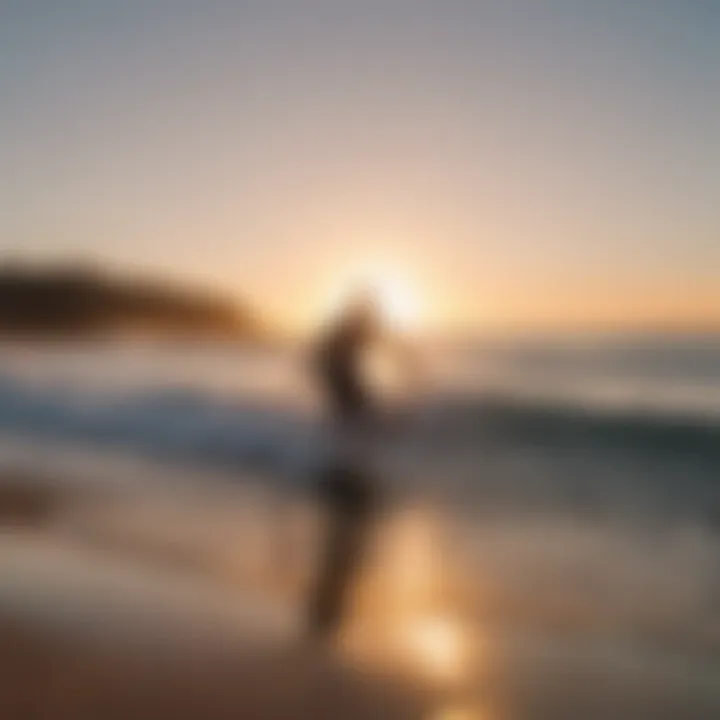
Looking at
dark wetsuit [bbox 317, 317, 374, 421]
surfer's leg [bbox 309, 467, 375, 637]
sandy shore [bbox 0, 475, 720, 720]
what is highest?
dark wetsuit [bbox 317, 317, 374, 421]

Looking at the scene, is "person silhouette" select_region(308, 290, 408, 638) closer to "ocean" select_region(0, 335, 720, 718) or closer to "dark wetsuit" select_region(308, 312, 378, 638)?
"dark wetsuit" select_region(308, 312, 378, 638)

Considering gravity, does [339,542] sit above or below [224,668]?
above

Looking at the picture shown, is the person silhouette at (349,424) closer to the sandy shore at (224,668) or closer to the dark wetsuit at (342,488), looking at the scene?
the dark wetsuit at (342,488)

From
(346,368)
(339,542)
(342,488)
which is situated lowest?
(339,542)

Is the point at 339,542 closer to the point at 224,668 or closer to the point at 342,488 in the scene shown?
the point at 342,488

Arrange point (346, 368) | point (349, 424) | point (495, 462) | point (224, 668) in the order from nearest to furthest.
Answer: point (224, 668) → point (495, 462) → point (346, 368) → point (349, 424)

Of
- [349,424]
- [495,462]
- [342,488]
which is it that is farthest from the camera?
[349,424]

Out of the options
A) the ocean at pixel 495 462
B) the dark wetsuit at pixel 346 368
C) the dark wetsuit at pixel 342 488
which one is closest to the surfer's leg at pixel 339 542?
the dark wetsuit at pixel 342 488

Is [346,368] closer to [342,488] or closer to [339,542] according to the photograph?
[342,488]

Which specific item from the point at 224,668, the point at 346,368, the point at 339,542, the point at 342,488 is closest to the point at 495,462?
the point at 346,368

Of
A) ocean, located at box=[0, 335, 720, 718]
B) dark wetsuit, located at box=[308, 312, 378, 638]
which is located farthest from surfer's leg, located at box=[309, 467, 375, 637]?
ocean, located at box=[0, 335, 720, 718]

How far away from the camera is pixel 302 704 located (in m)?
2.87

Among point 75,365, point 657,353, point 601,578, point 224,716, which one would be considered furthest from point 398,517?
point 75,365

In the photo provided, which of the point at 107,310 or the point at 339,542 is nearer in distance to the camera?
the point at 339,542
